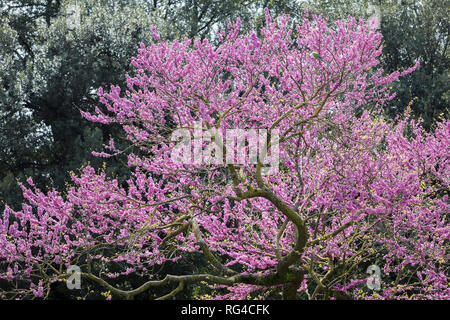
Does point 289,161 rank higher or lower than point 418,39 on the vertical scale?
lower

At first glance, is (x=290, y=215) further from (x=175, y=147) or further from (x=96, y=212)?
(x=96, y=212)

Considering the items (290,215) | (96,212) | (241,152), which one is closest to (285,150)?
(241,152)

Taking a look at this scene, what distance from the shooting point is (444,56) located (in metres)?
16.3

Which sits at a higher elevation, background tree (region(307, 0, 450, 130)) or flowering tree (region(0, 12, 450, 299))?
background tree (region(307, 0, 450, 130))

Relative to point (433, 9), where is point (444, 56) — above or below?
below

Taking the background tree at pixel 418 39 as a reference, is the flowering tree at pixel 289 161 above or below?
below

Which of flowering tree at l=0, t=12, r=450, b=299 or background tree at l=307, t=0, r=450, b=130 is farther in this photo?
background tree at l=307, t=0, r=450, b=130

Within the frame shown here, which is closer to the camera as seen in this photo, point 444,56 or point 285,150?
point 285,150

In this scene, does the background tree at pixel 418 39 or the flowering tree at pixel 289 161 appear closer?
the flowering tree at pixel 289 161

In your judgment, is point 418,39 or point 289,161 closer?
point 289,161
